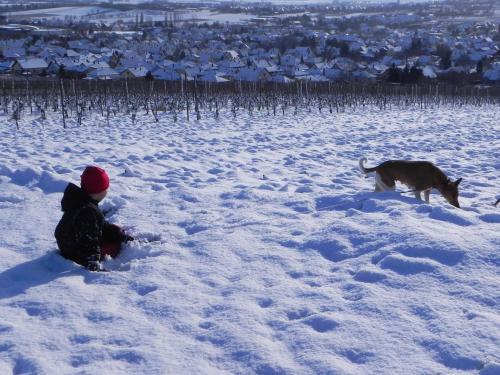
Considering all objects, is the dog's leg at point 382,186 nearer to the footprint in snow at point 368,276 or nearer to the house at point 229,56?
the footprint in snow at point 368,276

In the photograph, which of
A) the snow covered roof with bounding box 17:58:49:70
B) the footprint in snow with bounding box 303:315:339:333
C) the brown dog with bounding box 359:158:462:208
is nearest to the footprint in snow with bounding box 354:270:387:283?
the footprint in snow with bounding box 303:315:339:333

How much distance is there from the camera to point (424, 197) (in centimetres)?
768

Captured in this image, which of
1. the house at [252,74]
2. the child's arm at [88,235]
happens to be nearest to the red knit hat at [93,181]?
the child's arm at [88,235]

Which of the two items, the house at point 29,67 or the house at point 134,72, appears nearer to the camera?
the house at point 134,72

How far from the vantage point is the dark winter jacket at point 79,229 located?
190 inches

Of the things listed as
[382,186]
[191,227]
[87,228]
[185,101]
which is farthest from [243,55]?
[87,228]

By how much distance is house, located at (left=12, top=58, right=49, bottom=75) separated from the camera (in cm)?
7294

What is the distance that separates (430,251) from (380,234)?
0.69 meters

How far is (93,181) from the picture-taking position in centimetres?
499

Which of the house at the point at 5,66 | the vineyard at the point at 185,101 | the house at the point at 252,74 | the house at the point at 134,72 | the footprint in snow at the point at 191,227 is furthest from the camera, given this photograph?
the house at the point at 5,66

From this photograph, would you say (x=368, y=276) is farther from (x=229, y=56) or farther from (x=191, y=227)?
(x=229, y=56)

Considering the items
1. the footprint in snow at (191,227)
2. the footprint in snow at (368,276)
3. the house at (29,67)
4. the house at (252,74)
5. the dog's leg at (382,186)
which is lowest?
the house at (252,74)

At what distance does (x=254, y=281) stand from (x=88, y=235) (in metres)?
1.55

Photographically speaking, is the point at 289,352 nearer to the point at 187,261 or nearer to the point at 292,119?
the point at 187,261
